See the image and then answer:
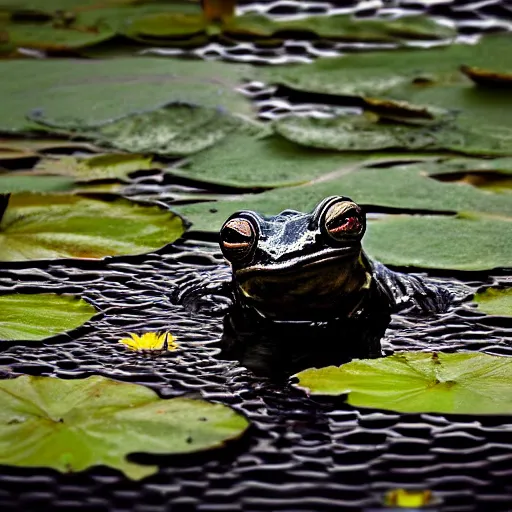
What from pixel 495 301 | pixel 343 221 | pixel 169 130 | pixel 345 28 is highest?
pixel 343 221

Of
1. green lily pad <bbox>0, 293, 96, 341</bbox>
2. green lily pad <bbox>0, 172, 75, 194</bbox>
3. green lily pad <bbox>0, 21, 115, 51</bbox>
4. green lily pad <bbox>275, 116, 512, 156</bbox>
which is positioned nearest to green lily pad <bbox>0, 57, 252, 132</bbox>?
green lily pad <bbox>0, 21, 115, 51</bbox>

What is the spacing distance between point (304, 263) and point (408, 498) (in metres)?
1.18

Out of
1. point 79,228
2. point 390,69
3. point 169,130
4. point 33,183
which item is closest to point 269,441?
point 79,228

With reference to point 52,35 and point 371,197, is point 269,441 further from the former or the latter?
point 52,35

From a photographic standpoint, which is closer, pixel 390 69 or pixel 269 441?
pixel 269 441

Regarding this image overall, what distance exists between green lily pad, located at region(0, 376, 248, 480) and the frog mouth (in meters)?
0.71

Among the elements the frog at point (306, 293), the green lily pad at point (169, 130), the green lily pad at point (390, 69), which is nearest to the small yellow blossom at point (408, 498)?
the frog at point (306, 293)

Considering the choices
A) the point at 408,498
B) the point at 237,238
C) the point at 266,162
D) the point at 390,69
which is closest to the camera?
the point at 408,498

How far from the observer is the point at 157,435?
3.03 metres

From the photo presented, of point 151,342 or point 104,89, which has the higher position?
point 104,89

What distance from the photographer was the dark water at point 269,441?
2.80m

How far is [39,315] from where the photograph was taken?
393cm

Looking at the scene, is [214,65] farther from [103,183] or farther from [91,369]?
[91,369]

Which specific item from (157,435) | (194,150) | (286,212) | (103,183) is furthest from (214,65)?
(157,435)
